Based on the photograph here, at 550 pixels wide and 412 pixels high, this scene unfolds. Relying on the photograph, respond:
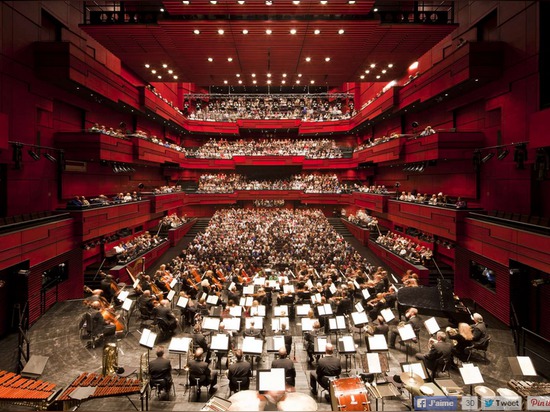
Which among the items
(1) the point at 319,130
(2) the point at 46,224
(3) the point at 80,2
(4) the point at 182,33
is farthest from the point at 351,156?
(2) the point at 46,224

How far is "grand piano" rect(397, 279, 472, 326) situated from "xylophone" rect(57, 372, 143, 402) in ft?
29.6

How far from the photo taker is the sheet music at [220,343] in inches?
310

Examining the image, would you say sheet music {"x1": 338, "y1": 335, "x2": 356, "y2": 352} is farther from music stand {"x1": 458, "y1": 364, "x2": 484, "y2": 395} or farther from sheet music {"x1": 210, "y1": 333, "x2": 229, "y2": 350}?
sheet music {"x1": 210, "y1": 333, "x2": 229, "y2": 350}

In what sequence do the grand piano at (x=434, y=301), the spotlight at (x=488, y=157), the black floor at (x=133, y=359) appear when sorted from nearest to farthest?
1. the black floor at (x=133, y=359)
2. the grand piano at (x=434, y=301)
3. the spotlight at (x=488, y=157)

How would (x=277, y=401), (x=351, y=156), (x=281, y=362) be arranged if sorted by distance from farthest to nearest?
1. (x=351, y=156)
2. (x=281, y=362)
3. (x=277, y=401)

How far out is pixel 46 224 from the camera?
39.9ft

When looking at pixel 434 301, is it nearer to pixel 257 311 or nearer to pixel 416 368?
pixel 416 368

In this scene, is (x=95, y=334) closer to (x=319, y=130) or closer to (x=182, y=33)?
(x=182, y=33)

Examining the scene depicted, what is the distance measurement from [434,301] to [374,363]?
6.23 meters

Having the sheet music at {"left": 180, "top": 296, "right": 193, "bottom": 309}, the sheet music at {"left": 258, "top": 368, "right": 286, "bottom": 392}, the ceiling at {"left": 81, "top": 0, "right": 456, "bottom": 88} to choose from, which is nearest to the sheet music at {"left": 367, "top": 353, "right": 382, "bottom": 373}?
the sheet music at {"left": 258, "top": 368, "right": 286, "bottom": 392}

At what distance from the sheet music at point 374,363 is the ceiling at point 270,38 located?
12.0 metres

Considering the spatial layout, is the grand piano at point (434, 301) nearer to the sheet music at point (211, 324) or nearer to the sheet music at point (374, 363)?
the sheet music at point (374, 363)

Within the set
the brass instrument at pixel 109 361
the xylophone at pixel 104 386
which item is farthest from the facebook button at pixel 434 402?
the brass instrument at pixel 109 361

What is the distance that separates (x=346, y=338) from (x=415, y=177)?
16611 millimetres
